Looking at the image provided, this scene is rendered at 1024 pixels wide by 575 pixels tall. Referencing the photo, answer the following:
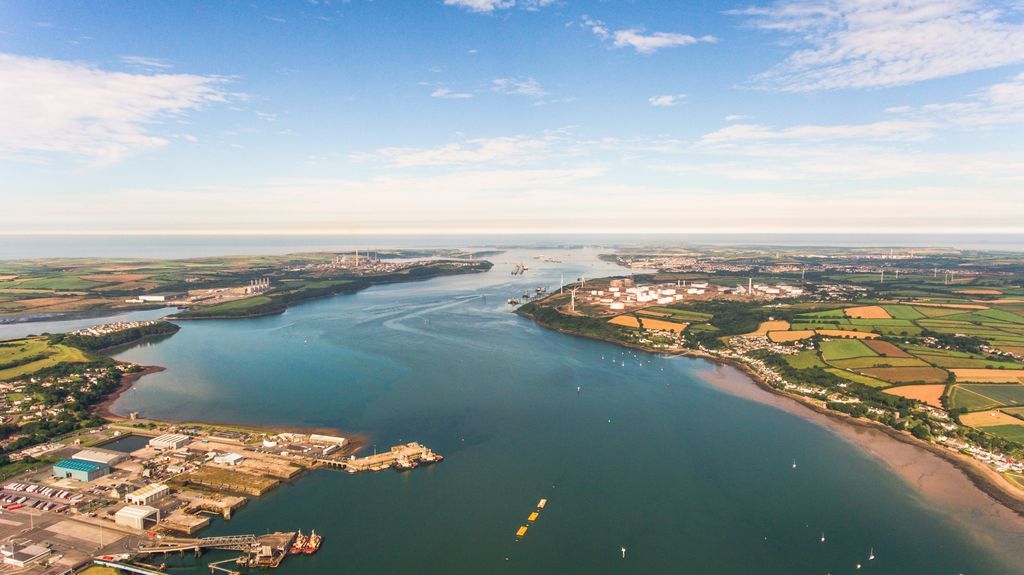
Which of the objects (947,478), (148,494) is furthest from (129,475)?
(947,478)

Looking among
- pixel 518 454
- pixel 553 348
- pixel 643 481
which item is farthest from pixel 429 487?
pixel 553 348

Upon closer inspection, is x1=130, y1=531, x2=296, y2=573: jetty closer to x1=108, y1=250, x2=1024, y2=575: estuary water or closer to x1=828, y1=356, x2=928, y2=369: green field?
x1=108, y1=250, x2=1024, y2=575: estuary water

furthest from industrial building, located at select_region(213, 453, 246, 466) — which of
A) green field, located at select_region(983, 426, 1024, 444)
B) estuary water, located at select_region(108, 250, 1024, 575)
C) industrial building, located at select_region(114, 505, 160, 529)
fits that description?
green field, located at select_region(983, 426, 1024, 444)

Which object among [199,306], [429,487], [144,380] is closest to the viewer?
[429,487]

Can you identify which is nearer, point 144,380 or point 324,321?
point 144,380

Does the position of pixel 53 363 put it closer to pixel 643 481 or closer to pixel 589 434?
pixel 589 434

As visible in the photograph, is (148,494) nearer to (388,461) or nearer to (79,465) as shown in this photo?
(79,465)
